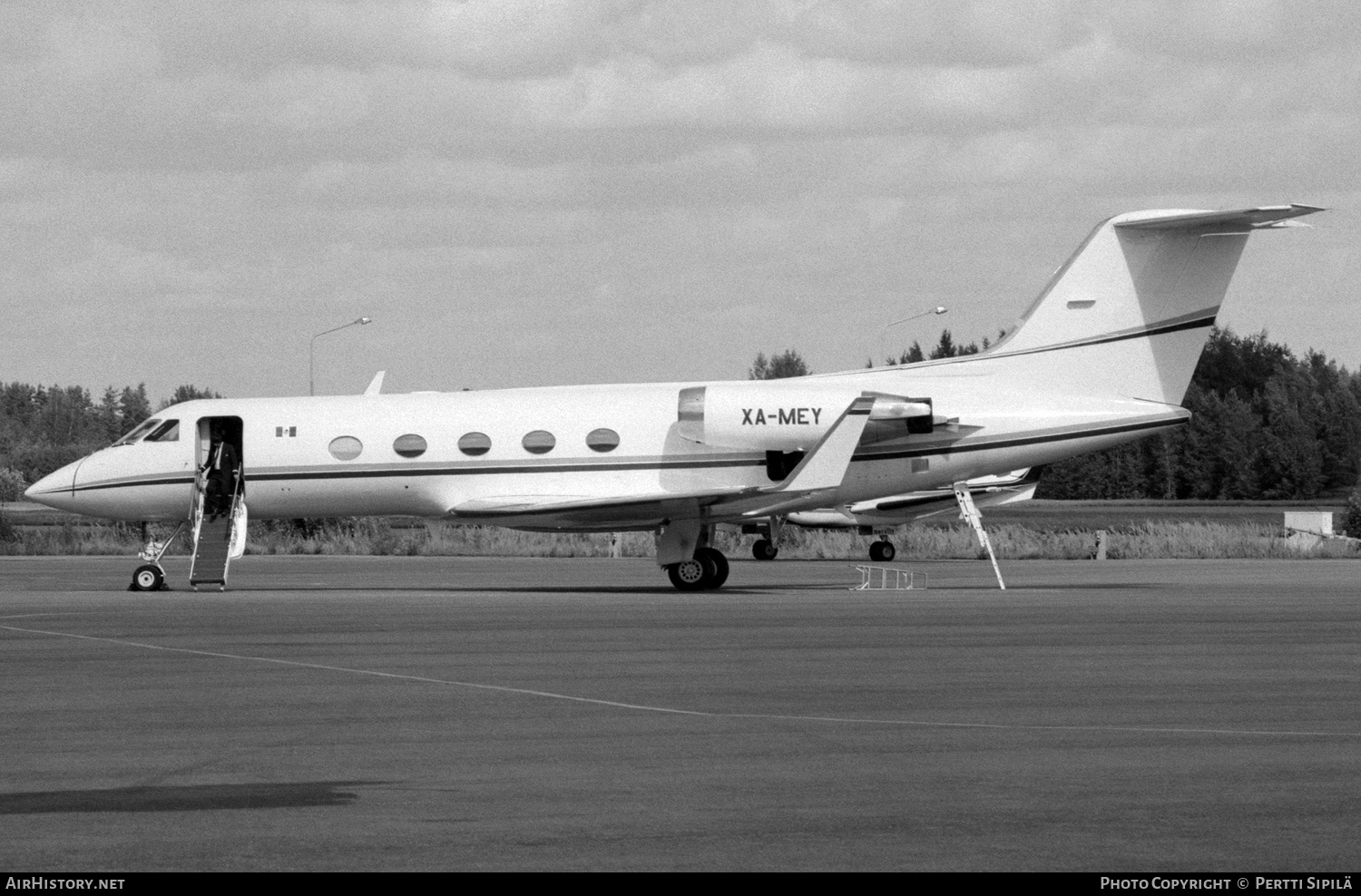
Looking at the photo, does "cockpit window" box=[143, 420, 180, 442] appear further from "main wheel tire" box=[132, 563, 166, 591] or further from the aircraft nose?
"main wheel tire" box=[132, 563, 166, 591]

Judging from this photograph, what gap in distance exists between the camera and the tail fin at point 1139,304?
28.9m

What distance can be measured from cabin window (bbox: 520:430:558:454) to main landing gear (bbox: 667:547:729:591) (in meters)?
2.84

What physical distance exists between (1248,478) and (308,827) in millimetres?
103722

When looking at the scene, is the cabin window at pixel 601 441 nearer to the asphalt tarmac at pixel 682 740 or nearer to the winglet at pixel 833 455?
the winglet at pixel 833 455

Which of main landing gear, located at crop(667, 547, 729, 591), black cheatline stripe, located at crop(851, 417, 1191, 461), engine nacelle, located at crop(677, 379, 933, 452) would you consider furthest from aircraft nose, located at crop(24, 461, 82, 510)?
black cheatline stripe, located at crop(851, 417, 1191, 461)

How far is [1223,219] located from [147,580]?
18476mm

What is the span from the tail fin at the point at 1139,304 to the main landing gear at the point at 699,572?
650cm

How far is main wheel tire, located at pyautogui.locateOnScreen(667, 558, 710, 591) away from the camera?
28.2 meters

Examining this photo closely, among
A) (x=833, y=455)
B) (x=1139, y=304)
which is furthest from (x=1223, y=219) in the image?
(x=833, y=455)

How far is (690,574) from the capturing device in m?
28.2

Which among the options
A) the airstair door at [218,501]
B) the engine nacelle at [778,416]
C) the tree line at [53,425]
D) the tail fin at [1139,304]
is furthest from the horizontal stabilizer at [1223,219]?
the tree line at [53,425]

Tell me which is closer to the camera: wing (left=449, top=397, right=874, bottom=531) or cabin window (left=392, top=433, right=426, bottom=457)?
wing (left=449, top=397, right=874, bottom=531)

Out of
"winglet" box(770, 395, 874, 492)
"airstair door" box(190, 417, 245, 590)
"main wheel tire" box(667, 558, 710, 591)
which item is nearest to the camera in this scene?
"winglet" box(770, 395, 874, 492)
